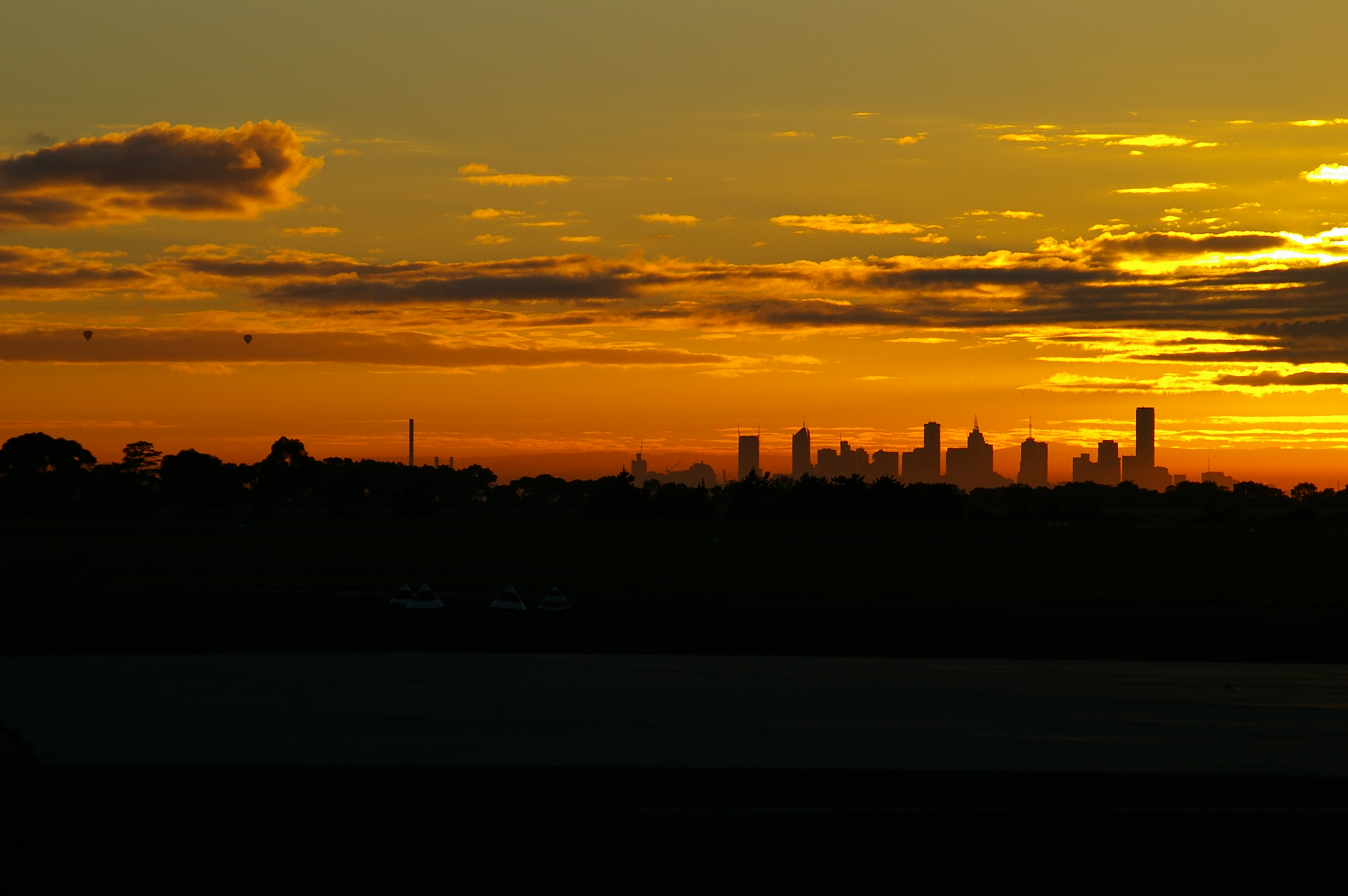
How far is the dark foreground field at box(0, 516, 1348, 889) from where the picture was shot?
9281 mm

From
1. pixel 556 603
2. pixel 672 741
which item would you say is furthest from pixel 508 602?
pixel 672 741

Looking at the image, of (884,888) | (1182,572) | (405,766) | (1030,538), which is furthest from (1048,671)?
(1030,538)

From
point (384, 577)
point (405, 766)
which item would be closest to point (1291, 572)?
point (384, 577)

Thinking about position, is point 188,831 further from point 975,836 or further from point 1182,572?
point 1182,572

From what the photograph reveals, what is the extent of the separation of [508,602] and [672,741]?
1882cm

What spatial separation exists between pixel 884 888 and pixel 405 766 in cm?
530

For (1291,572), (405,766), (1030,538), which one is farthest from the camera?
(1030,538)

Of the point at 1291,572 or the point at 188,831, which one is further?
the point at 1291,572

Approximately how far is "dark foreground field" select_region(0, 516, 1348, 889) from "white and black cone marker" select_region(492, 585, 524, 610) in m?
0.50

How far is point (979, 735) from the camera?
47.6 ft

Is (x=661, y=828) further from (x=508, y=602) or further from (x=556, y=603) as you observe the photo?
(x=508, y=602)

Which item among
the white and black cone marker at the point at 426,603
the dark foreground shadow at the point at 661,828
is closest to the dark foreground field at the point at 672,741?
the dark foreground shadow at the point at 661,828

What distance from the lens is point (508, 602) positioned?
107 ft

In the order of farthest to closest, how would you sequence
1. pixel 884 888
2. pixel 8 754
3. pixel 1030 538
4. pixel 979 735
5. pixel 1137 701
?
pixel 1030 538
pixel 1137 701
pixel 979 735
pixel 8 754
pixel 884 888
